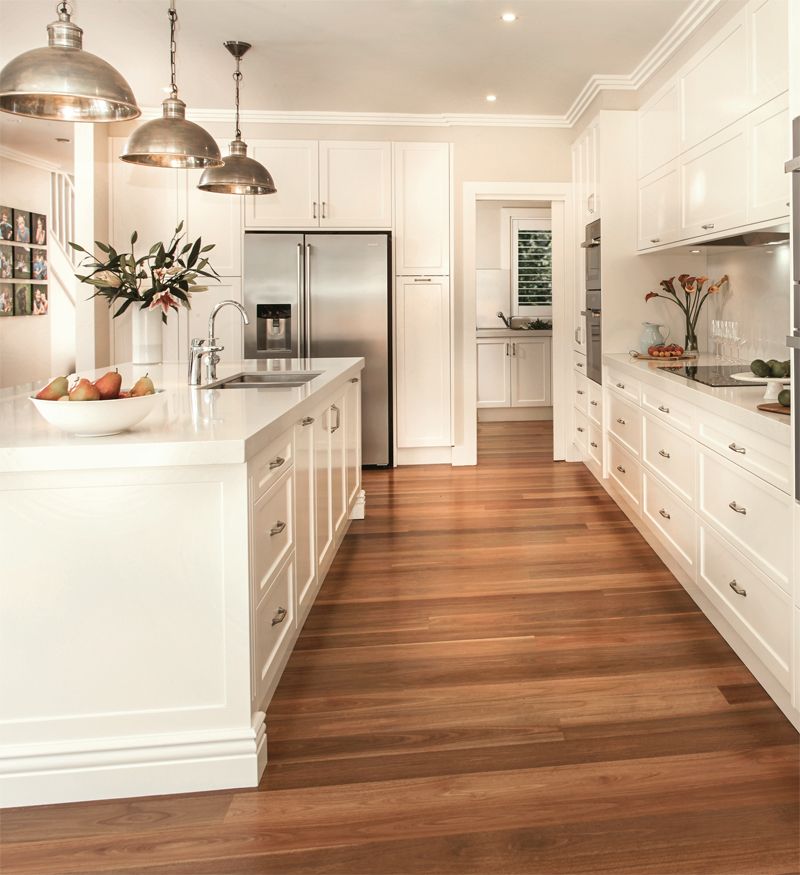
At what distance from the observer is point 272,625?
2133 millimetres

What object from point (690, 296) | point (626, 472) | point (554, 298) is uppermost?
point (554, 298)

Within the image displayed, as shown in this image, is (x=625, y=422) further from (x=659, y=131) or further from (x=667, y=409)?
(x=659, y=131)

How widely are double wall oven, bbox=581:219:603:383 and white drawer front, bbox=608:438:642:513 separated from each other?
511mm

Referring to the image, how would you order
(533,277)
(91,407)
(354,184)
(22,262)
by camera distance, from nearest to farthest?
(91,407) < (354,184) < (22,262) < (533,277)

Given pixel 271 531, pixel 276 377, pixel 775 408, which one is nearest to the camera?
pixel 271 531

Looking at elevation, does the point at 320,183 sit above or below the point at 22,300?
above

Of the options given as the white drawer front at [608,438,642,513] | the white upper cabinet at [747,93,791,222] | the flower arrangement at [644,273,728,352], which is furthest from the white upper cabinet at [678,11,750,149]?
the white drawer front at [608,438,642,513]

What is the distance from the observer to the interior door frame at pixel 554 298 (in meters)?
5.74

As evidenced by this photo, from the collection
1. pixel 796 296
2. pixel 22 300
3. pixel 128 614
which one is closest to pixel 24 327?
pixel 22 300

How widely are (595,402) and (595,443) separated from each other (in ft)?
0.89

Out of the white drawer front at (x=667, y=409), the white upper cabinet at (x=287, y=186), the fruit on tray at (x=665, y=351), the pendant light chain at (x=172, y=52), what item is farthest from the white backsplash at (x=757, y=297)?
the white upper cabinet at (x=287, y=186)

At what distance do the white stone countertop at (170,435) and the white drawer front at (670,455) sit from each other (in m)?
1.51

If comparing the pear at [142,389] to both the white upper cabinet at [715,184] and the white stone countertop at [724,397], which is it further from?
the white upper cabinet at [715,184]

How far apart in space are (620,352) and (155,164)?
3.03 m
